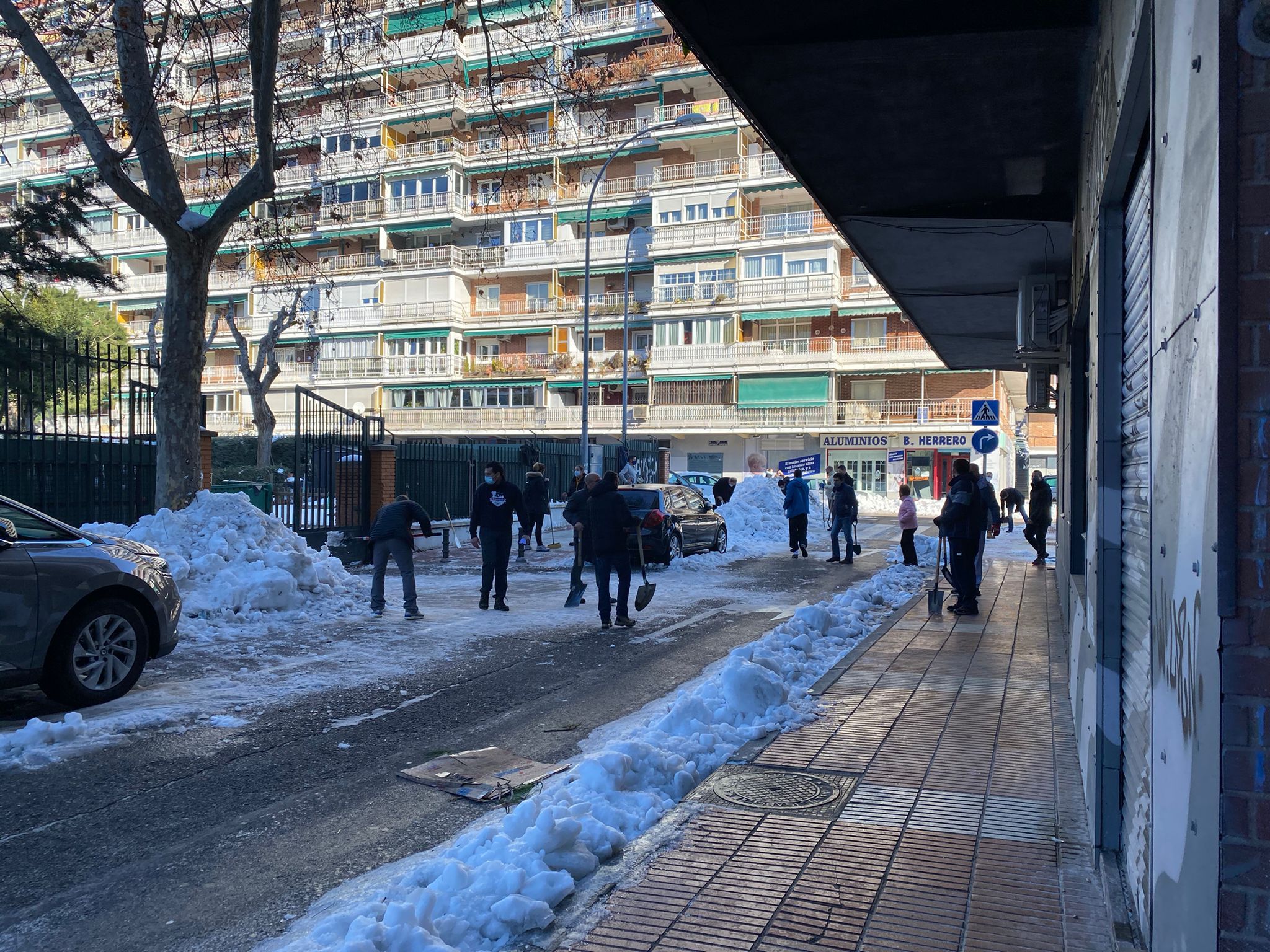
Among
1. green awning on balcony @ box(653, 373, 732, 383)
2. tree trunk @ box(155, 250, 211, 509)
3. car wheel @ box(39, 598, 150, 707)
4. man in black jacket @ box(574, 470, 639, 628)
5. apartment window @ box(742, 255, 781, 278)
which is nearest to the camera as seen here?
car wheel @ box(39, 598, 150, 707)

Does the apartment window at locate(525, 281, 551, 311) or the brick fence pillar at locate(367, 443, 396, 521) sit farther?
the apartment window at locate(525, 281, 551, 311)

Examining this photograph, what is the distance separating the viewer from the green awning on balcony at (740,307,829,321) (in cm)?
5112

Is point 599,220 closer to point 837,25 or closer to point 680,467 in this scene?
point 680,467

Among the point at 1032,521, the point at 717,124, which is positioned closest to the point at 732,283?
the point at 717,124

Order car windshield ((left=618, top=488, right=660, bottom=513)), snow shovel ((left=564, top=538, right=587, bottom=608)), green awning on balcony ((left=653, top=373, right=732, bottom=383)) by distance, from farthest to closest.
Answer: green awning on balcony ((left=653, top=373, right=732, bottom=383)) → car windshield ((left=618, top=488, right=660, bottom=513)) → snow shovel ((left=564, top=538, right=587, bottom=608))

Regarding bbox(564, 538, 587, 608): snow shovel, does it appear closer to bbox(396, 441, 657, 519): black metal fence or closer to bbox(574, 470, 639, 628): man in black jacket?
bbox(574, 470, 639, 628): man in black jacket

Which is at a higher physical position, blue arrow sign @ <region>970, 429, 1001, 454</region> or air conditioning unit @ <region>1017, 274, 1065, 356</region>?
air conditioning unit @ <region>1017, 274, 1065, 356</region>

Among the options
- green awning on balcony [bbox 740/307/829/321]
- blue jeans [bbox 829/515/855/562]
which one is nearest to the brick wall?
blue jeans [bbox 829/515/855/562]

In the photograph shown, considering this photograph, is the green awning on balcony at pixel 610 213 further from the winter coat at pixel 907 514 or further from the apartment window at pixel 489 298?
the winter coat at pixel 907 514

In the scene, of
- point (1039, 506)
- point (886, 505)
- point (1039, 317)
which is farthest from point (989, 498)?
point (886, 505)

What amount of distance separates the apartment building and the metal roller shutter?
4503 centimetres

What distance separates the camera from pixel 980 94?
6.45m

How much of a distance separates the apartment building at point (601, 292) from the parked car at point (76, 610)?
4215cm

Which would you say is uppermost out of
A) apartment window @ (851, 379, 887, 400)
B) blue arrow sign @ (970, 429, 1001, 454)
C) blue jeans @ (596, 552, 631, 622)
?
apartment window @ (851, 379, 887, 400)
